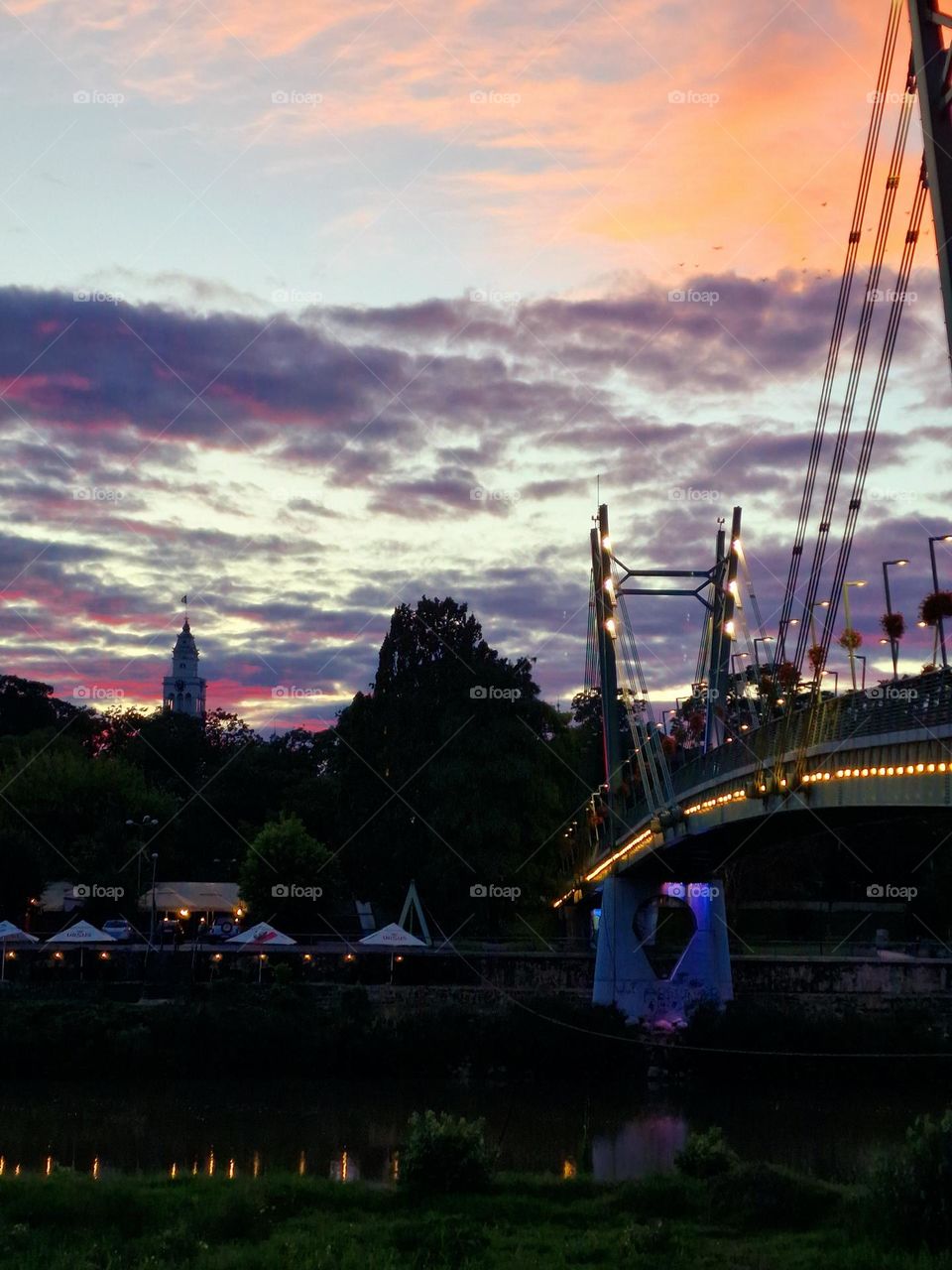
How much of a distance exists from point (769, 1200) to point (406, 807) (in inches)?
1476

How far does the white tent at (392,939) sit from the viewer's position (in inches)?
2009

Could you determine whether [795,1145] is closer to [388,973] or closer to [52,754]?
[388,973]

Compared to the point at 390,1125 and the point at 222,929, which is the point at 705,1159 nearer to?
the point at 390,1125

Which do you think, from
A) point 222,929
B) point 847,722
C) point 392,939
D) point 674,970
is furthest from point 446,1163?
point 222,929

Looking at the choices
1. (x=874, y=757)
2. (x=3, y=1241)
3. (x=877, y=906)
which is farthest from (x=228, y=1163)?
(x=877, y=906)

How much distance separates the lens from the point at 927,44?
19312 millimetres

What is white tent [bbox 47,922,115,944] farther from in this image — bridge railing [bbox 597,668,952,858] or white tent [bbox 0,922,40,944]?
bridge railing [bbox 597,668,952,858]

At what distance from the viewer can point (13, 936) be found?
53188 millimetres

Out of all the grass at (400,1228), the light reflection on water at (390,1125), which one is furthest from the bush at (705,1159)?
the light reflection on water at (390,1125)

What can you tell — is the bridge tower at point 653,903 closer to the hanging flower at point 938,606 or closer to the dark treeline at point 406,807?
the dark treeline at point 406,807

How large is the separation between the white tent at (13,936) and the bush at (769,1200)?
33.8 meters

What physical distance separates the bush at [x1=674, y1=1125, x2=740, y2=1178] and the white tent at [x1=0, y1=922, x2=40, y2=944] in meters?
31.5

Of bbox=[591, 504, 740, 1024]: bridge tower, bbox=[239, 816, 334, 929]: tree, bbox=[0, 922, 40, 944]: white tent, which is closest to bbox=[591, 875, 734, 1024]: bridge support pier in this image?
bbox=[591, 504, 740, 1024]: bridge tower

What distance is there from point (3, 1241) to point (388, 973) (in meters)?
30.9
